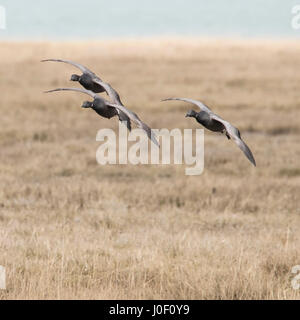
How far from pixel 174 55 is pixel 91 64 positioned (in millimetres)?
5710

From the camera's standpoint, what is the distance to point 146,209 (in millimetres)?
10133

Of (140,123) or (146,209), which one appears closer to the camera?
(140,123)

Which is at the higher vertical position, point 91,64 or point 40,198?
point 91,64

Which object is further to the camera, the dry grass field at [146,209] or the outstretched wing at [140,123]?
the dry grass field at [146,209]

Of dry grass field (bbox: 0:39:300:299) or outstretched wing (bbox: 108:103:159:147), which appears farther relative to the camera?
dry grass field (bbox: 0:39:300:299)

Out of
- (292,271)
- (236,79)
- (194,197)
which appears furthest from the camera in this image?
(236,79)

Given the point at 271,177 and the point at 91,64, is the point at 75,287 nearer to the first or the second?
the point at 271,177

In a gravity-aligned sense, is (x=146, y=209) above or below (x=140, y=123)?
above

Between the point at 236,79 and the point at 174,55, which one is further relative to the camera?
the point at 174,55

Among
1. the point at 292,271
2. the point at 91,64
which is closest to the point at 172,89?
the point at 91,64

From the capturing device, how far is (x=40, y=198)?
413 inches

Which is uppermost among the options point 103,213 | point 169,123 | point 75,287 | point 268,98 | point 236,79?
point 236,79

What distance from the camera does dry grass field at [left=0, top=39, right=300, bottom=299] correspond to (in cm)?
651

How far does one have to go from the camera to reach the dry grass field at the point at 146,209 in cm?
651
